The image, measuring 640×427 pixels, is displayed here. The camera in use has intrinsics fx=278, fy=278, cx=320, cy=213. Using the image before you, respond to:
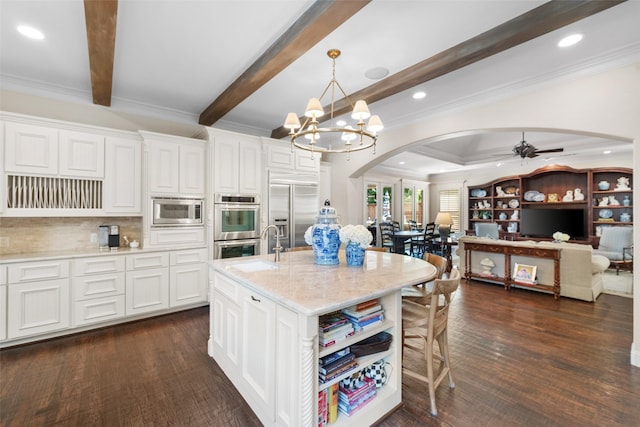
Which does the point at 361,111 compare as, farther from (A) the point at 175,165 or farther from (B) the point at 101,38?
(A) the point at 175,165

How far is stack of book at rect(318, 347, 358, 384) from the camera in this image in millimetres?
1565

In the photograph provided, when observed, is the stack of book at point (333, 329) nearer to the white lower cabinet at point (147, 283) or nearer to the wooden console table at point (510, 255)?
the white lower cabinet at point (147, 283)

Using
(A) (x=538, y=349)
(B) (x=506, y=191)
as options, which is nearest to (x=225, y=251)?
(A) (x=538, y=349)

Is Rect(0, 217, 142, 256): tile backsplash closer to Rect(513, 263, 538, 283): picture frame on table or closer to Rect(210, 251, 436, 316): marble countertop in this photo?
Rect(210, 251, 436, 316): marble countertop

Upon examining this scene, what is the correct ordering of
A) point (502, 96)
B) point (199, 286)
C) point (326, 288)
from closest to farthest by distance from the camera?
point (326, 288), point (502, 96), point (199, 286)

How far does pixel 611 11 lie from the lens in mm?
2047

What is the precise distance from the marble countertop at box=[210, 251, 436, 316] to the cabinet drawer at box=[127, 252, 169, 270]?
1.66 meters

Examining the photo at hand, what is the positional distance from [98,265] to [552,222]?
9.80 metres

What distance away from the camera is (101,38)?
2.19 metres

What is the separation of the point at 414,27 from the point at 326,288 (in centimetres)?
215

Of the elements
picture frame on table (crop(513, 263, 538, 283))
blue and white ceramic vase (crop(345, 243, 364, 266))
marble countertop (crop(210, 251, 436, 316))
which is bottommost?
picture frame on table (crop(513, 263, 538, 283))

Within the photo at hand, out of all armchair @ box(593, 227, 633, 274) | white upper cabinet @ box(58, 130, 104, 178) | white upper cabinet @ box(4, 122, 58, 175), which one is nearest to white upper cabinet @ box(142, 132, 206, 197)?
white upper cabinet @ box(58, 130, 104, 178)

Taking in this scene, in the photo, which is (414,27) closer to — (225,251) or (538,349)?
(538,349)

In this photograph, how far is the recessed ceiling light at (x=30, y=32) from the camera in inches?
91.3
